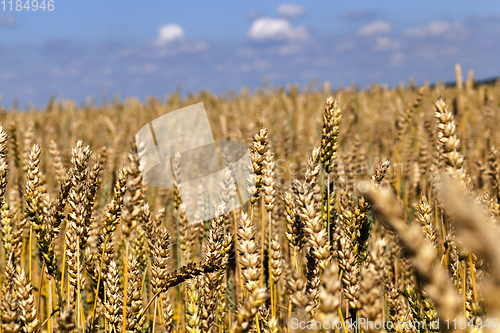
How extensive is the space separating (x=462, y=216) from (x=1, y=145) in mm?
1576

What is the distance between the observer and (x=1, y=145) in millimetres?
1403

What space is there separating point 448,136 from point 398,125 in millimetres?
2514

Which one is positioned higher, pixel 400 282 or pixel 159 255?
pixel 159 255

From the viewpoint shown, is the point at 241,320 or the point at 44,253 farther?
the point at 44,253

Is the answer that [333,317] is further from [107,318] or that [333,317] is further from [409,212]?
[409,212]

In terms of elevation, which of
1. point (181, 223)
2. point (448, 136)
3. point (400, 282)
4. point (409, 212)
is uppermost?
point (448, 136)

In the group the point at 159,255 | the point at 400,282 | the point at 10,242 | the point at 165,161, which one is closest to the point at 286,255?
the point at 400,282

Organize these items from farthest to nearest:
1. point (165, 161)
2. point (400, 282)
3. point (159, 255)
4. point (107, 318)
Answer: point (165, 161)
point (400, 282)
point (159, 255)
point (107, 318)

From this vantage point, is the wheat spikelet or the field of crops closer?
the field of crops

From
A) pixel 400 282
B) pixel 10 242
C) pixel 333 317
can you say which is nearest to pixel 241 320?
pixel 333 317

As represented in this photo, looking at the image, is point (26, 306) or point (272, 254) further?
point (272, 254)

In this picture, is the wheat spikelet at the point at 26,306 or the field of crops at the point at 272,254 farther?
the wheat spikelet at the point at 26,306

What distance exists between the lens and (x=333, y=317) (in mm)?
731

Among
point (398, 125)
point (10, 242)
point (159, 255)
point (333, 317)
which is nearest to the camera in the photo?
point (333, 317)
